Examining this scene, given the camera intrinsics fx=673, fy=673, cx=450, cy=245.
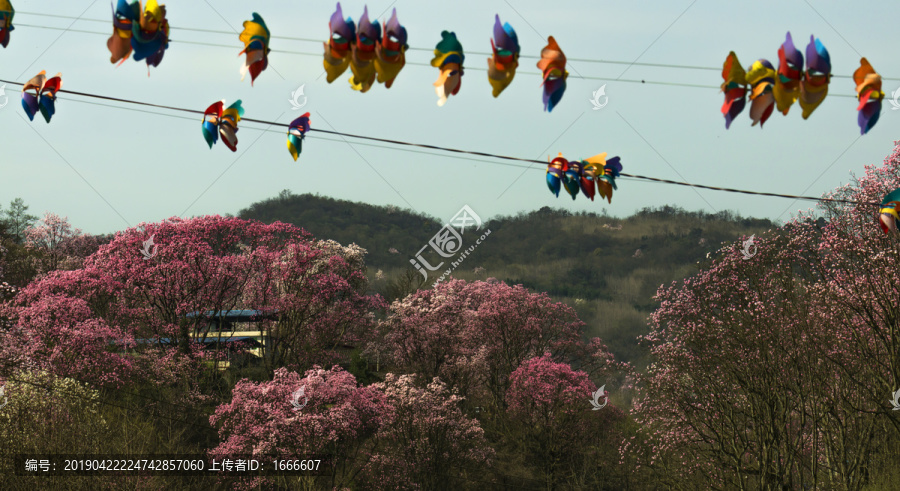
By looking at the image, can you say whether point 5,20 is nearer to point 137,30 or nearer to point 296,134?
point 137,30

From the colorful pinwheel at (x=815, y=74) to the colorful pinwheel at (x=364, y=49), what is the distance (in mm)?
2627

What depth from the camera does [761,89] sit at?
4234 millimetres

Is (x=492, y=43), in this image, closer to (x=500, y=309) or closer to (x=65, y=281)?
(x=65, y=281)

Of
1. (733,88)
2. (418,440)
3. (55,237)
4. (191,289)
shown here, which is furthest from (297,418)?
(55,237)

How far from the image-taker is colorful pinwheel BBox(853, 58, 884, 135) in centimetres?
428

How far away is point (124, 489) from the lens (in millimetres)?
14555

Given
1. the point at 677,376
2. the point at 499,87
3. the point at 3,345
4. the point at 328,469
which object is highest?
the point at 499,87

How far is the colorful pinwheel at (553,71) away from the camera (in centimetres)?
451

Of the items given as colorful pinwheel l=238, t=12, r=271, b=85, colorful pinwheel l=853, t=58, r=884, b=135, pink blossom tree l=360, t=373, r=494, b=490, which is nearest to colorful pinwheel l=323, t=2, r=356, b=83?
colorful pinwheel l=238, t=12, r=271, b=85

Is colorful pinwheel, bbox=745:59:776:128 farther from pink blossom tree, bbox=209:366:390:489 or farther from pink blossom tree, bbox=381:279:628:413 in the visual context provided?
pink blossom tree, bbox=381:279:628:413

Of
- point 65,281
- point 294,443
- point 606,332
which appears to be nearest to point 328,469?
point 294,443

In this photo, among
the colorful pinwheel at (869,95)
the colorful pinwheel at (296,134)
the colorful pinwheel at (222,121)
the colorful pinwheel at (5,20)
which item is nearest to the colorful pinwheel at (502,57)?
the colorful pinwheel at (869,95)

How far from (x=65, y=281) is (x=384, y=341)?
1284 cm

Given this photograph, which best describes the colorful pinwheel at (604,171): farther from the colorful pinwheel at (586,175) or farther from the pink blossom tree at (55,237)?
the pink blossom tree at (55,237)
